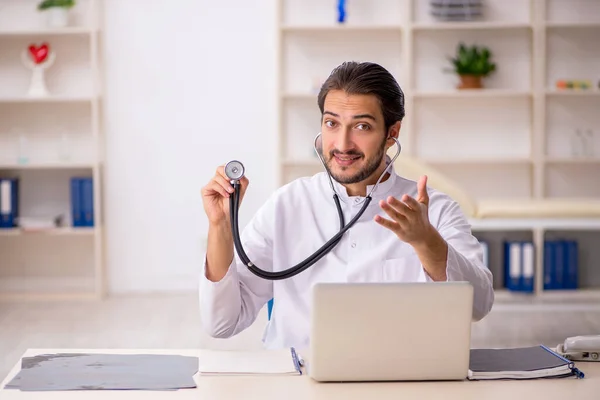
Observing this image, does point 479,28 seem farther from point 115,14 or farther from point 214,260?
point 214,260

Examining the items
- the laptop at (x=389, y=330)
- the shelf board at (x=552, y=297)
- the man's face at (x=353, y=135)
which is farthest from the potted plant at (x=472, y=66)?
the laptop at (x=389, y=330)

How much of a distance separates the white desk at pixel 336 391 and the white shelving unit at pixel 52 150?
3.84 m

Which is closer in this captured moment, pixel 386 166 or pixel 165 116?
pixel 386 166

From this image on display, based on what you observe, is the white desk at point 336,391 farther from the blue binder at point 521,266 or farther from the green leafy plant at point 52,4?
the green leafy plant at point 52,4

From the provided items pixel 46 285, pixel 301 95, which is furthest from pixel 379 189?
pixel 46 285

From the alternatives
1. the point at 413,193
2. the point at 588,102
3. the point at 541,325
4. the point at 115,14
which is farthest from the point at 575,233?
the point at 413,193

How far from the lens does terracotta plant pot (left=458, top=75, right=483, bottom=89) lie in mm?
5406

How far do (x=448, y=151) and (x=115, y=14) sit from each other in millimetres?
2253

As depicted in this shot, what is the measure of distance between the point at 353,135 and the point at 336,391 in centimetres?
79

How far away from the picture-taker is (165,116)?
5.58m

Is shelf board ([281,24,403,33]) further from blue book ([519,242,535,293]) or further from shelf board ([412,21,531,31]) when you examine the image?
blue book ([519,242,535,293])

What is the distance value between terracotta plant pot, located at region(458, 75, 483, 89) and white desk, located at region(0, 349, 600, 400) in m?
3.86

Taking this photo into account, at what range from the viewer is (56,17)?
209 inches

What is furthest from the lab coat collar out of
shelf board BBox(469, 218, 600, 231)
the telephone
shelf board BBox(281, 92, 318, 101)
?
shelf board BBox(281, 92, 318, 101)
